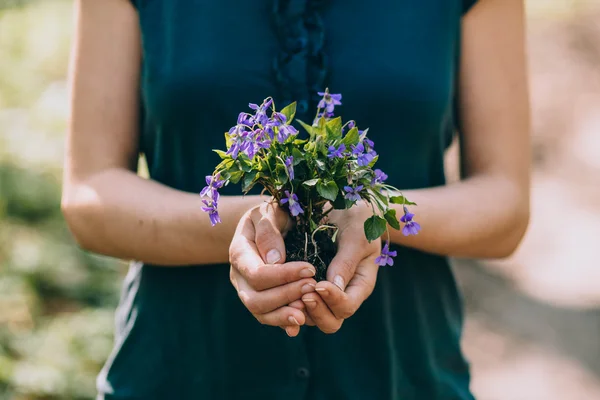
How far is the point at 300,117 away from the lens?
1745 millimetres

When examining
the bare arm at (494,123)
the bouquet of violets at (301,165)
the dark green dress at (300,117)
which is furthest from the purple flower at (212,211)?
the bare arm at (494,123)

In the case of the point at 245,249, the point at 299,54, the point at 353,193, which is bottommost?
the point at 245,249

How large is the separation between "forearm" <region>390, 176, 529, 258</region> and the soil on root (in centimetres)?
25

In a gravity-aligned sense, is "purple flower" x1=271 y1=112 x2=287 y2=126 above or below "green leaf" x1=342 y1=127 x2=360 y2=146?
above

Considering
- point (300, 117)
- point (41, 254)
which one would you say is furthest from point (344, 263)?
point (41, 254)

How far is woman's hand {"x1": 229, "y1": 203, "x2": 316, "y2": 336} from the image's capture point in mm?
1298

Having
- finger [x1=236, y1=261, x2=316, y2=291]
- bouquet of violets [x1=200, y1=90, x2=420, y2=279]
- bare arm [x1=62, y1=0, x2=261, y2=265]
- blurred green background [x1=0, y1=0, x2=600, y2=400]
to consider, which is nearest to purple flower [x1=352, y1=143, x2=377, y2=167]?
bouquet of violets [x1=200, y1=90, x2=420, y2=279]

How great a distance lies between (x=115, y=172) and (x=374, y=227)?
28.3 inches

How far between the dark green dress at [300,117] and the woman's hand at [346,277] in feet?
1.24

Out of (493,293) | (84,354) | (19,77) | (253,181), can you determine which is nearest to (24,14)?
(19,77)

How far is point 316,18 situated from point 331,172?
57cm

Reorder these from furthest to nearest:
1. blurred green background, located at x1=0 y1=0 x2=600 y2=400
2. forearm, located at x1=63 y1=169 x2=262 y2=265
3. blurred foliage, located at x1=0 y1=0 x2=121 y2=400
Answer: blurred green background, located at x1=0 y1=0 x2=600 y2=400, blurred foliage, located at x1=0 y1=0 x2=121 y2=400, forearm, located at x1=63 y1=169 x2=262 y2=265

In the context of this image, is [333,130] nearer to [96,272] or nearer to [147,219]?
[147,219]

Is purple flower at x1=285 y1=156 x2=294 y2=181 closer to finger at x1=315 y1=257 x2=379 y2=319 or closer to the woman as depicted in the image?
finger at x1=315 y1=257 x2=379 y2=319
